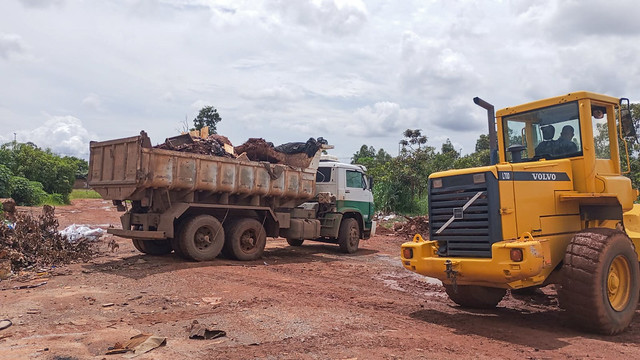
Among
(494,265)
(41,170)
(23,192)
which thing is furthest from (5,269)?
(41,170)

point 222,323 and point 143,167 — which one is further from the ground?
point 143,167

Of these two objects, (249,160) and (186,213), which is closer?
(186,213)

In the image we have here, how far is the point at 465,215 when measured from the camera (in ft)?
21.5

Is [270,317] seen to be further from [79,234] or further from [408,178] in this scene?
[408,178]

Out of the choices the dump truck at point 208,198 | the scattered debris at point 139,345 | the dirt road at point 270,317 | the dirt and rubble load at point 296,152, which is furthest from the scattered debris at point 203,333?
the dirt and rubble load at point 296,152

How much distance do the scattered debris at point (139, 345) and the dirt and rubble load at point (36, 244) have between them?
5645mm

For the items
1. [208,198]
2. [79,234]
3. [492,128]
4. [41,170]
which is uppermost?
[41,170]

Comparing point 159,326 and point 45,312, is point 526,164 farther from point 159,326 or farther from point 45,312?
point 45,312

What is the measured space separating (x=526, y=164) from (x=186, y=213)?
720 centimetres

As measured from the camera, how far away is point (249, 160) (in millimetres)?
12109

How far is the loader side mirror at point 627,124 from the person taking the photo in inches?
279

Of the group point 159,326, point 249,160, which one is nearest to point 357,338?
point 159,326

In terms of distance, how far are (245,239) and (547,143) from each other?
23.1ft

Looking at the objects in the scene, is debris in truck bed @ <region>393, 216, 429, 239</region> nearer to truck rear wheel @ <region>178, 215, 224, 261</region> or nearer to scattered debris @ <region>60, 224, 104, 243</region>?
truck rear wheel @ <region>178, 215, 224, 261</region>
